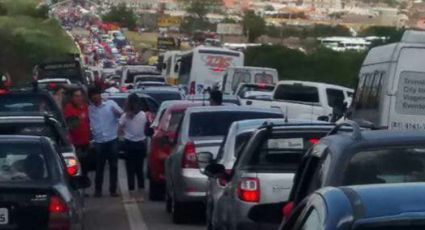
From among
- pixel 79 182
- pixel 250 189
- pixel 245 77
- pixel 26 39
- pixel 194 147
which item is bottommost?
pixel 26 39

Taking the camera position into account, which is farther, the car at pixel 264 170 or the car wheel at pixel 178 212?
the car wheel at pixel 178 212

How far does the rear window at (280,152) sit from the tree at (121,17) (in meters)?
140

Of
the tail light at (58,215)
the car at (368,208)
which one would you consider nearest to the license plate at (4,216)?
the tail light at (58,215)

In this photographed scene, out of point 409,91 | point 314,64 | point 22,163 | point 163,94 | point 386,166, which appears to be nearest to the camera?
point 386,166

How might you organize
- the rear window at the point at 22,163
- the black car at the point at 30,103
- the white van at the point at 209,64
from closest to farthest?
the rear window at the point at 22,163, the black car at the point at 30,103, the white van at the point at 209,64

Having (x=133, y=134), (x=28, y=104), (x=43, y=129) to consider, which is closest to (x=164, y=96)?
(x=133, y=134)

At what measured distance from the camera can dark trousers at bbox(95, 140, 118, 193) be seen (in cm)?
2195

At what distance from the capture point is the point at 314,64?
222ft

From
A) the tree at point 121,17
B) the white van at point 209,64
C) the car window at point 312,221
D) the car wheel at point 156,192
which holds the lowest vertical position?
the tree at point 121,17

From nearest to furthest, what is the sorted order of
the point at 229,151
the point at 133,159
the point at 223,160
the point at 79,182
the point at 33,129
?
1. the point at 79,182
2. the point at 229,151
3. the point at 223,160
4. the point at 33,129
5. the point at 133,159

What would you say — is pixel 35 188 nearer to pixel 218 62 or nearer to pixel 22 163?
pixel 22 163

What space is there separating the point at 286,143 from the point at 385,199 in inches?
276

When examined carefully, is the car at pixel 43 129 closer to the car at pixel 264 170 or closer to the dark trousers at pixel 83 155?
the car at pixel 264 170

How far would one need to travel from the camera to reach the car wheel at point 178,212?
58.5ft
